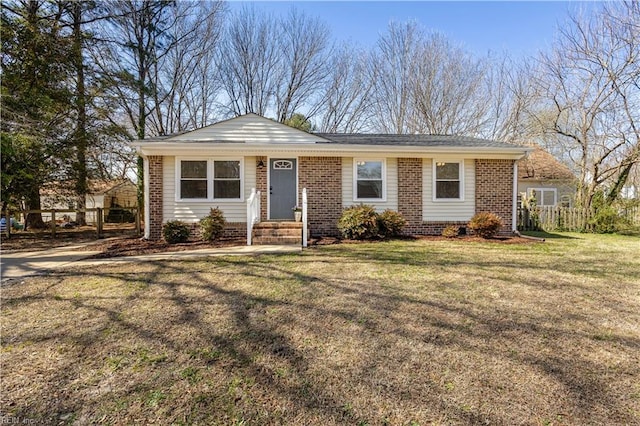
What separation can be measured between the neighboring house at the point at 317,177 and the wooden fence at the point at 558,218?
133 inches

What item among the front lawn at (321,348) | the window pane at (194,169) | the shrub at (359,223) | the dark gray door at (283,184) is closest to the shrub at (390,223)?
the shrub at (359,223)

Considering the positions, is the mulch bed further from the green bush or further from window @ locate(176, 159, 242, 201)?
window @ locate(176, 159, 242, 201)

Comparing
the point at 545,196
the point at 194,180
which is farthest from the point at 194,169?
the point at 545,196

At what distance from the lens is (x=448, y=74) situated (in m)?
20.2

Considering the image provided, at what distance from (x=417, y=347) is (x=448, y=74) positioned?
2135cm

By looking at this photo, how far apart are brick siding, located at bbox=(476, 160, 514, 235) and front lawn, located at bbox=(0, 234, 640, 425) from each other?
519 cm

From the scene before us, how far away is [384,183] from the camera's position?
10.1 metres

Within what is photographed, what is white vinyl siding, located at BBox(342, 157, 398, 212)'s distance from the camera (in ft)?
33.0

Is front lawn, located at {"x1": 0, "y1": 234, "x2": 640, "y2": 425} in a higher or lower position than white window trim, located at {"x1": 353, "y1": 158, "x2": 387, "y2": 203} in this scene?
lower

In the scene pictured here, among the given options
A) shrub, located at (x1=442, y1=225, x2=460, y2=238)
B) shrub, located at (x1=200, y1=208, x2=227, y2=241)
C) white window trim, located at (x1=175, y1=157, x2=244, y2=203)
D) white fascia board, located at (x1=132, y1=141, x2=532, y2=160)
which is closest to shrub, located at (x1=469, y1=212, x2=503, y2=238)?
shrub, located at (x1=442, y1=225, x2=460, y2=238)

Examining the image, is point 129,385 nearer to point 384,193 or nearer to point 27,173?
point 384,193

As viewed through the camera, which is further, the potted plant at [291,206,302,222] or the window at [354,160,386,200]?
the window at [354,160,386,200]

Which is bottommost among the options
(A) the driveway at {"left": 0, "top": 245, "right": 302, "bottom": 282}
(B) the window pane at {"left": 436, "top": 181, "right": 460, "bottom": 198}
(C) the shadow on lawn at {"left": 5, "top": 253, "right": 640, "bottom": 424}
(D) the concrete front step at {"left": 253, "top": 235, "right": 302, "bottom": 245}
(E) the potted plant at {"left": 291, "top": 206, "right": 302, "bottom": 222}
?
(C) the shadow on lawn at {"left": 5, "top": 253, "right": 640, "bottom": 424}

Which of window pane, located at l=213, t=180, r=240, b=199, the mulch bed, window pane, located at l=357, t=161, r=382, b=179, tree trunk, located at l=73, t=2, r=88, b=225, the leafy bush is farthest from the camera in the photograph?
the leafy bush
